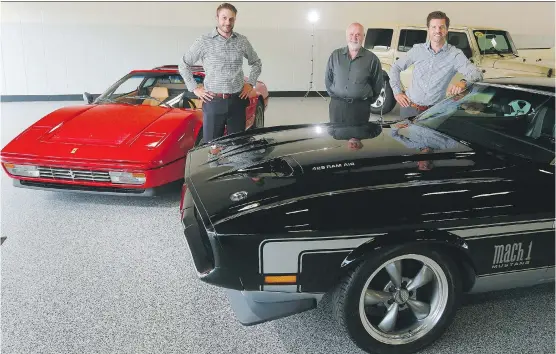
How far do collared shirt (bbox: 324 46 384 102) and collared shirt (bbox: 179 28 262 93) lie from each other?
815mm

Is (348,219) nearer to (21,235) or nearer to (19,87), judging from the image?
(21,235)

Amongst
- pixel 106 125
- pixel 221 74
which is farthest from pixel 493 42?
pixel 106 125

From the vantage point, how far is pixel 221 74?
152 inches

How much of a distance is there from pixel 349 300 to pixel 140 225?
2051 millimetres

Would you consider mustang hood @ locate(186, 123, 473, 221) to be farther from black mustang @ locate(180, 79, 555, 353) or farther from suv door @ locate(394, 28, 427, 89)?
suv door @ locate(394, 28, 427, 89)

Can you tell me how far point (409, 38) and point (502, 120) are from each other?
552cm

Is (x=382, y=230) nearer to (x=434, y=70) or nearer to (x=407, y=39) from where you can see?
(x=434, y=70)

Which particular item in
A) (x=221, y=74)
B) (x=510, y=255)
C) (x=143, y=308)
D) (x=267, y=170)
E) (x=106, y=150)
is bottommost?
(x=143, y=308)

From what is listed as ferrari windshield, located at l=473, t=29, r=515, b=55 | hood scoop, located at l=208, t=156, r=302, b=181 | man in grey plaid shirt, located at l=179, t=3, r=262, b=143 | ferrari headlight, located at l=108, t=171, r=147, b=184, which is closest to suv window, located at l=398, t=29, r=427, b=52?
ferrari windshield, located at l=473, t=29, r=515, b=55

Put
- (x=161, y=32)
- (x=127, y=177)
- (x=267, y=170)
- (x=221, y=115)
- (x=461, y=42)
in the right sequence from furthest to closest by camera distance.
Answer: (x=161, y=32) < (x=461, y=42) < (x=221, y=115) < (x=127, y=177) < (x=267, y=170)

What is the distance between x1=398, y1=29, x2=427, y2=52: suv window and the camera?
7.56 meters

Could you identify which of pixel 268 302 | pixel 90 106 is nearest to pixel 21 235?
pixel 90 106

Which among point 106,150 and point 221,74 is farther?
point 221,74

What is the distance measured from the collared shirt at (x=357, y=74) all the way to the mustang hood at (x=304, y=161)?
1105mm
